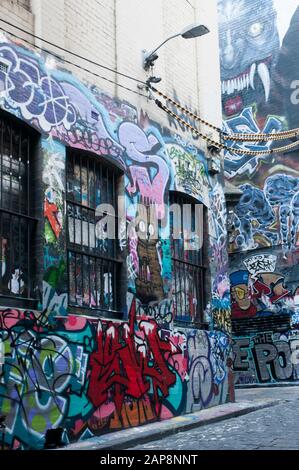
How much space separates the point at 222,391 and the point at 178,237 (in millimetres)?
3400

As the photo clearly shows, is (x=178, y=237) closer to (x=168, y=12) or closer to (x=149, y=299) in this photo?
(x=149, y=299)

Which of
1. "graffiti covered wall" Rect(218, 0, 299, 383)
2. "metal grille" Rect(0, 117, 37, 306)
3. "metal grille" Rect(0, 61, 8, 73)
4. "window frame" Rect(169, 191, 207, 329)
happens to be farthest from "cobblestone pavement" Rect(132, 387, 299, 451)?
"graffiti covered wall" Rect(218, 0, 299, 383)

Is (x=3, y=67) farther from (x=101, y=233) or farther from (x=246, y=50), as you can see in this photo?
(x=246, y=50)

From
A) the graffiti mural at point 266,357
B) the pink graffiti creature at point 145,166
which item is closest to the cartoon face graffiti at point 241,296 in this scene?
the graffiti mural at point 266,357

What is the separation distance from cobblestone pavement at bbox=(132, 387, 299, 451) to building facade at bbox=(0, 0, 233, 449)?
0.91m

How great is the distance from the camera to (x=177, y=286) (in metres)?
12.2

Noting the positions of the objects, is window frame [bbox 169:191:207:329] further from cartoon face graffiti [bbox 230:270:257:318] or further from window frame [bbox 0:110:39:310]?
cartoon face graffiti [bbox 230:270:257:318]

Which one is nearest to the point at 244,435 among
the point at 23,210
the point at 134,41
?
the point at 23,210

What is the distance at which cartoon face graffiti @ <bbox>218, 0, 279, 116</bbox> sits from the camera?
21.2 metres

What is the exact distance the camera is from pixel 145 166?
1127 cm

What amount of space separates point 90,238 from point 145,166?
2.12 m

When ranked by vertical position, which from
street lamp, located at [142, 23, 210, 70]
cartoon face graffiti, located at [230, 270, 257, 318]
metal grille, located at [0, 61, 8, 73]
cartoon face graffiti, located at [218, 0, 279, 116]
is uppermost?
cartoon face graffiti, located at [218, 0, 279, 116]

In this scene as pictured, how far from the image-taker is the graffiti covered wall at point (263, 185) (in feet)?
65.2

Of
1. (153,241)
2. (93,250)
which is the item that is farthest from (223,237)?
(93,250)
